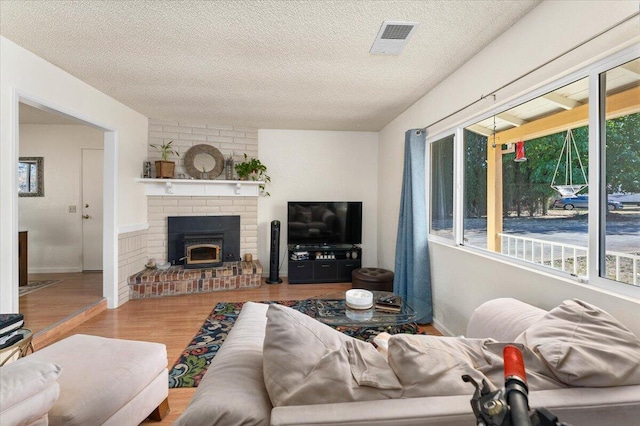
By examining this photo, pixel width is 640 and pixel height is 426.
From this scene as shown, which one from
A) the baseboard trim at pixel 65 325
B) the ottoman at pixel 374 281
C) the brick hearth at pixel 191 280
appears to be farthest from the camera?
the brick hearth at pixel 191 280

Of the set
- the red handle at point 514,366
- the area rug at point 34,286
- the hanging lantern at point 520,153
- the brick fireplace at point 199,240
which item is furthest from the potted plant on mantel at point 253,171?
the red handle at point 514,366

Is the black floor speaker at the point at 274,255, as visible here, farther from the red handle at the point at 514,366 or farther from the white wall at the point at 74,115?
the red handle at the point at 514,366

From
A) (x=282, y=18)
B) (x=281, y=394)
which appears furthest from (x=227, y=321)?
(x=282, y=18)

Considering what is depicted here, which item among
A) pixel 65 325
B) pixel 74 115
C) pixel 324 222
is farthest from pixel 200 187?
pixel 65 325

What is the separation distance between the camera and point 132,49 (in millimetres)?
2359

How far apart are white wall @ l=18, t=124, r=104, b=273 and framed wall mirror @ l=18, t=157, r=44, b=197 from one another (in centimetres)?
6

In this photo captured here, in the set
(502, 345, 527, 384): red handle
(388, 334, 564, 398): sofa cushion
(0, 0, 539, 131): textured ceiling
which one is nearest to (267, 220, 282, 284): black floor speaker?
(0, 0, 539, 131): textured ceiling

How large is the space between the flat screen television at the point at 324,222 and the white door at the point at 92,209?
126 inches

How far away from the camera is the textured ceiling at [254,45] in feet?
6.12

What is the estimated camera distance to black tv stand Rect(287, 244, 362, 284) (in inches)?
180

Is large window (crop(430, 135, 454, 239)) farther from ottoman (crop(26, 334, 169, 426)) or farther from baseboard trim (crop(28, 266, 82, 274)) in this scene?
baseboard trim (crop(28, 266, 82, 274))

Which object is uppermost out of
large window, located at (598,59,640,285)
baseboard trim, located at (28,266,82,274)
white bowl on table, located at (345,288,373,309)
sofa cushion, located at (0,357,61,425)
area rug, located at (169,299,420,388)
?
large window, located at (598,59,640,285)

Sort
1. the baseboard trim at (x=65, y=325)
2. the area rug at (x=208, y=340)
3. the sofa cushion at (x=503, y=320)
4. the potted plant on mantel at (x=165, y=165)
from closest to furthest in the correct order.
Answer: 1. the sofa cushion at (x=503, y=320)
2. the area rug at (x=208, y=340)
3. the baseboard trim at (x=65, y=325)
4. the potted plant on mantel at (x=165, y=165)

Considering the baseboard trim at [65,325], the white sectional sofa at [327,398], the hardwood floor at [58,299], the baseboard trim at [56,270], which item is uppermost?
the white sectional sofa at [327,398]
